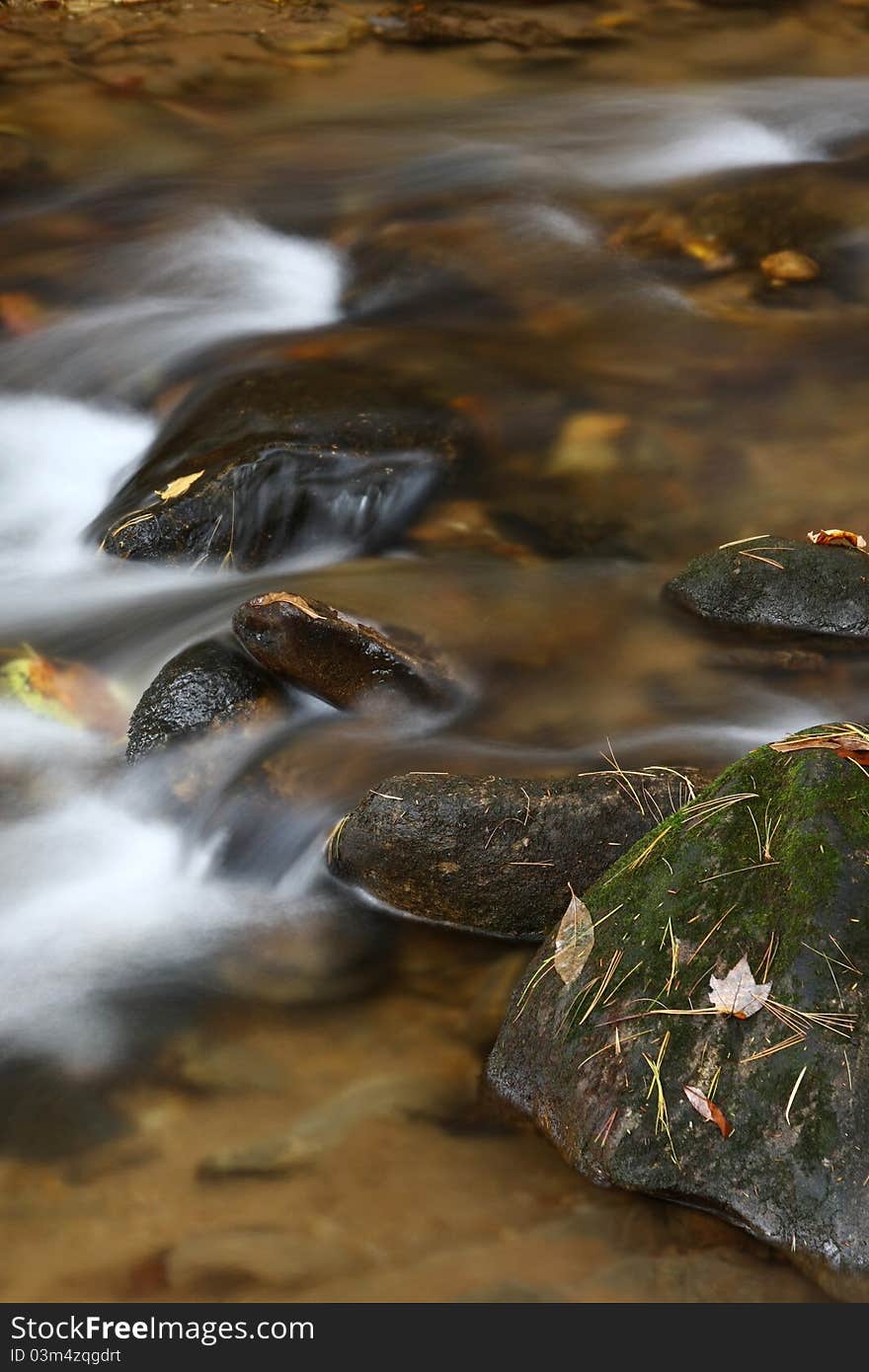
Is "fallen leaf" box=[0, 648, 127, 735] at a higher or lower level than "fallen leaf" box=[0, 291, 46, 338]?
lower

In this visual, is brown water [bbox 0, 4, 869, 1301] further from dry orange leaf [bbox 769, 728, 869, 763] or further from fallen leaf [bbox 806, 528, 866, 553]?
dry orange leaf [bbox 769, 728, 869, 763]

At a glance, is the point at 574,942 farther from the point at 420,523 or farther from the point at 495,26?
the point at 495,26

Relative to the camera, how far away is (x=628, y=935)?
3504 mm

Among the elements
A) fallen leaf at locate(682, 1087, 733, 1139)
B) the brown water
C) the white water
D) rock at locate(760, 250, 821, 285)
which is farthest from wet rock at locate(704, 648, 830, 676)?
rock at locate(760, 250, 821, 285)

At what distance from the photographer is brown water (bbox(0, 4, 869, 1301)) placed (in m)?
3.40

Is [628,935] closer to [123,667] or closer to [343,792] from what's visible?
[343,792]

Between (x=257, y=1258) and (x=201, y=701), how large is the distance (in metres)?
2.22

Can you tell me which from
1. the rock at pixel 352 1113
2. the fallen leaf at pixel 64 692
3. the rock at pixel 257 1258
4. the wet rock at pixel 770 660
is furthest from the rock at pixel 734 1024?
the fallen leaf at pixel 64 692

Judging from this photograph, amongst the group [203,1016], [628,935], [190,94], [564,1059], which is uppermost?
[190,94]

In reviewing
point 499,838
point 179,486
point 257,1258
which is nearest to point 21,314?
point 179,486

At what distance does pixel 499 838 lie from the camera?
4043mm

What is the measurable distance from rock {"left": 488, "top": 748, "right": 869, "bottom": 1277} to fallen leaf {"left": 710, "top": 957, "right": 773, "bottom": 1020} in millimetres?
13

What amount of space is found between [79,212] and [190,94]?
202 cm
